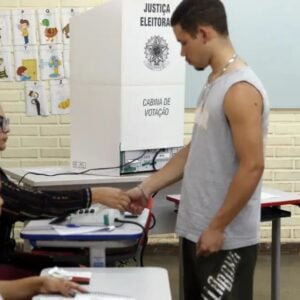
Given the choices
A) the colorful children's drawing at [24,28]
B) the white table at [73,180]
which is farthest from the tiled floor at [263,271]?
the colorful children's drawing at [24,28]

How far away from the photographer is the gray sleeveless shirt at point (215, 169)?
1.75m

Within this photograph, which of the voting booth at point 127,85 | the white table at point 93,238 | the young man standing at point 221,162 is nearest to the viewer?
the young man standing at point 221,162

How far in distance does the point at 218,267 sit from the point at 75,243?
0.47 meters

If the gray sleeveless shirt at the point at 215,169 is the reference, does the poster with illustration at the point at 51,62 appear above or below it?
above

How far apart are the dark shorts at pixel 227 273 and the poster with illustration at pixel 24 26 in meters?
2.37

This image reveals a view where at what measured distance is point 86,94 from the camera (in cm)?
275

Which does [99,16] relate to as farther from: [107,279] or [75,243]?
[107,279]

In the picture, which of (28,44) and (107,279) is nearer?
(107,279)

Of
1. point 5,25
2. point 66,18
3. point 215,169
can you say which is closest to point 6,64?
point 5,25

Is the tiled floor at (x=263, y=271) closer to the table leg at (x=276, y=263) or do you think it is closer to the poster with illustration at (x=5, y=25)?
the table leg at (x=276, y=263)

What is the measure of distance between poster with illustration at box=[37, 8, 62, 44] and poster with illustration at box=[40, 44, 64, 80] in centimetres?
5

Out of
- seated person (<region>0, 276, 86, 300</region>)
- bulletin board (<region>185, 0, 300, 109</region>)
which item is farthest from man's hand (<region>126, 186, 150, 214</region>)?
bulletin board (<region>185, 0, 300, 109</region>)

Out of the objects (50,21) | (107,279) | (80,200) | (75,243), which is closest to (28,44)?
(50,21)

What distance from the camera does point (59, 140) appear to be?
3900 millimetres
